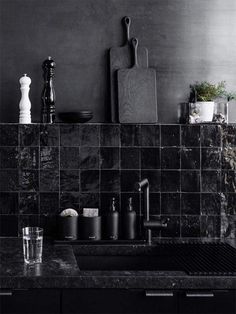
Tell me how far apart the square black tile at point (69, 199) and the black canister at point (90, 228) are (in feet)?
0.47

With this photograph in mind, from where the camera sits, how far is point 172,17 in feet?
10.8

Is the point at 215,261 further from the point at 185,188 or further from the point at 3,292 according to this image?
the point at 3,292

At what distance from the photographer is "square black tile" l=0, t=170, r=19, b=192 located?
10.3ft

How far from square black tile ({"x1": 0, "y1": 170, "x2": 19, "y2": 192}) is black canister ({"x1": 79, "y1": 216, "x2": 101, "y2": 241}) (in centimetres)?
41

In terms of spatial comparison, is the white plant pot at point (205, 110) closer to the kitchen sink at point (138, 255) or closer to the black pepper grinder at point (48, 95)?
the kitchen sink at point (138, 255)

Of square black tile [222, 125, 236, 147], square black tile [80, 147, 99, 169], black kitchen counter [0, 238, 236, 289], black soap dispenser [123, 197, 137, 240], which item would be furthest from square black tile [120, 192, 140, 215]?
black kitchen counter [0, 238, 236, 289]

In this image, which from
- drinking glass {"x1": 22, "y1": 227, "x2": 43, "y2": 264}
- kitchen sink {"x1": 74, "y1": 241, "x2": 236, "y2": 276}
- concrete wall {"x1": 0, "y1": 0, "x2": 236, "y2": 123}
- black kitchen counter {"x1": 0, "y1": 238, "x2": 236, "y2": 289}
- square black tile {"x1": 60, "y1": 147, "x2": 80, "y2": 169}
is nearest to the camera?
black kitchen counter {"x1": 0, "y1": 238, "x2": 236, "y2": 289}

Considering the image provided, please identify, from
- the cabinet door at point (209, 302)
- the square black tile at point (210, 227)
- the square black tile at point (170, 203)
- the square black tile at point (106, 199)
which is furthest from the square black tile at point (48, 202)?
the cabinet door at point (209, 302)

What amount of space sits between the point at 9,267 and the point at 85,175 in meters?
0.84

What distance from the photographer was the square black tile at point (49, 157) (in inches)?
124

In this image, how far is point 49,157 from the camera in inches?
124

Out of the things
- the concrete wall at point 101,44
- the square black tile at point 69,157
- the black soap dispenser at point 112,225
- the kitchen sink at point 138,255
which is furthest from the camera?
the concrete wall at point 101,44

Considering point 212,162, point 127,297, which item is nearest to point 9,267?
point 127,297

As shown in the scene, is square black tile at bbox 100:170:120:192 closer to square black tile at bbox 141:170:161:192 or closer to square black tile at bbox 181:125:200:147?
square black tile at bbox 141:170:161:192
